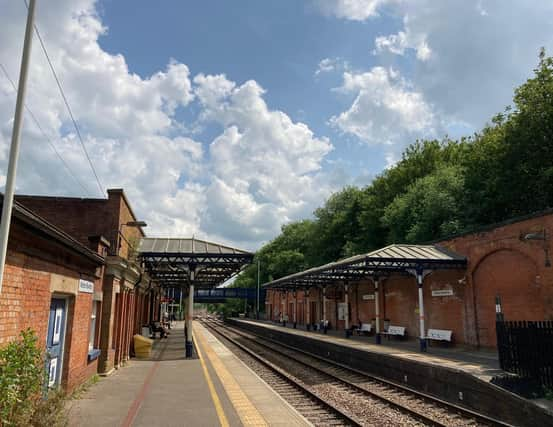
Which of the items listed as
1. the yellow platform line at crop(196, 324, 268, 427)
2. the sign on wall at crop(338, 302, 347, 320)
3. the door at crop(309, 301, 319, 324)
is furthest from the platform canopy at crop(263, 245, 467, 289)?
the door at crop(309, 301, 319, 324)

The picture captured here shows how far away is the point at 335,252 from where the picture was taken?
157 ft

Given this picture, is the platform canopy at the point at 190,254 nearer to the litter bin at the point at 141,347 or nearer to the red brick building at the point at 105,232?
the litter bin at the point at 141,347

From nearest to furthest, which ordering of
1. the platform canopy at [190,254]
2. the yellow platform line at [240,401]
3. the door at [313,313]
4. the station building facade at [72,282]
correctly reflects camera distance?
the station building facade at [72,282], the yellow platform line at [240,401], the platform canopy at [190,254], the door at [313,313]

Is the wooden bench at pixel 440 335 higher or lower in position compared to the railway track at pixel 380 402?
higher

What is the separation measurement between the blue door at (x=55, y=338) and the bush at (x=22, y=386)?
290cm

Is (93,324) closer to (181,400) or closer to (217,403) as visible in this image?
(181,400)

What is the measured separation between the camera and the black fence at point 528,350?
9.76m

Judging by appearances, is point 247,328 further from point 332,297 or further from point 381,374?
point 381,374

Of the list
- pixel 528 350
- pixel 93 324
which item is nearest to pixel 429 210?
pixel 528 350

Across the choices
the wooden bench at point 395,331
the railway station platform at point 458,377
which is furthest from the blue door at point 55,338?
the wooden bench at point 395,331

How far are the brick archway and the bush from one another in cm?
1521

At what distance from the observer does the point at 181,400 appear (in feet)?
30.5

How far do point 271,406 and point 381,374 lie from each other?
290 inches

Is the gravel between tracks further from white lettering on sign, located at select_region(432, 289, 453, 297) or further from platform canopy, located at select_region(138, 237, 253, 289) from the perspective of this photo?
white lettering on sign, located at select_region(432, 289, 453, 297)
